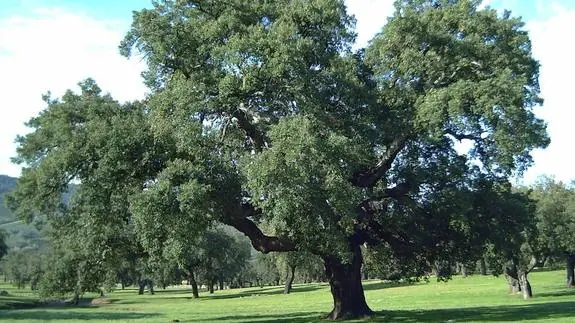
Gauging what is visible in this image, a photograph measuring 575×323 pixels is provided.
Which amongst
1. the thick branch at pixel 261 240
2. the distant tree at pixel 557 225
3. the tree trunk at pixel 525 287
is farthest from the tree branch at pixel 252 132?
the distant tree at pixel 557 225

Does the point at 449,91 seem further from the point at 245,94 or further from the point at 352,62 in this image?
the point at 245,94

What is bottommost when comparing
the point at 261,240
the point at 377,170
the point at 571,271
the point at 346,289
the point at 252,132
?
the point at 346,289

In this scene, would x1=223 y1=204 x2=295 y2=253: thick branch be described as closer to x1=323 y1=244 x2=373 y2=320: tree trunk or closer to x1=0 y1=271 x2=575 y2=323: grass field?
x1=323 y1=244 x2=373 y2=320: tree trunk

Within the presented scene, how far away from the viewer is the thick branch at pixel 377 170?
27.9 m

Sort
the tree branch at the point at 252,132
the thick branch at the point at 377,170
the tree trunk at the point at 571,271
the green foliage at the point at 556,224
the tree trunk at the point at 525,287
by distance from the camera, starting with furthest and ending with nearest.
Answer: the tree trunk at the point at 571,271 → the green foliage at the point at 556,224 → the tree trunk at the point at 525,287 → the thick branch at the point at 377,170 → the tree branch at the point at 252,132

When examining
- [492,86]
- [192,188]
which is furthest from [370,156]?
[192,188]

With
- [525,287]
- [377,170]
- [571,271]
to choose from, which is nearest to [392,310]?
[377,170]

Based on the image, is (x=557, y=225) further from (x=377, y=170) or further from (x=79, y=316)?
(x=79, y=316)

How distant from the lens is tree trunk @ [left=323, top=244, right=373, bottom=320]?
29.9m

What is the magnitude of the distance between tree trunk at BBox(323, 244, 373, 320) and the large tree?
76 mm

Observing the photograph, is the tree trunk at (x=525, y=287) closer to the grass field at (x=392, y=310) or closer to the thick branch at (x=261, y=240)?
the grass field at (x=392, y=310)

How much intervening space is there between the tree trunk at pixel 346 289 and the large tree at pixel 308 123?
76 millimetres

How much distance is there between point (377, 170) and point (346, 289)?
6649mm

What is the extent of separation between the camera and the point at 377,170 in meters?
28.7
